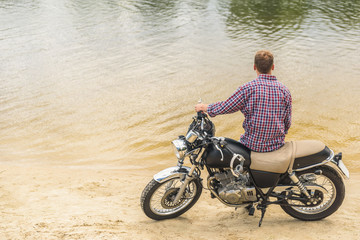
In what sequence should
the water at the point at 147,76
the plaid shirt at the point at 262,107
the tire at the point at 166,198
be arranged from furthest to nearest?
1. the water at the point at 147,76
2. the tire at the point at 166,198
3. the plaid shirt at the point at 262,107

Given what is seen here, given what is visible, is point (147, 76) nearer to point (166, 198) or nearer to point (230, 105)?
point (166, 198)

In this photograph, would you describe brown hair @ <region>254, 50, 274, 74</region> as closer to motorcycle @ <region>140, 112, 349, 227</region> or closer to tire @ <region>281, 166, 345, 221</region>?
motorcycle @ <region>140, 112, 349, 227</region>

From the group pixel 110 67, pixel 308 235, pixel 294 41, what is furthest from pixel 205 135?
pixel 294 41

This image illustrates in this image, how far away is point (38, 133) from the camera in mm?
Result: 7375

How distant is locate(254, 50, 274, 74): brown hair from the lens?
3.43 metres

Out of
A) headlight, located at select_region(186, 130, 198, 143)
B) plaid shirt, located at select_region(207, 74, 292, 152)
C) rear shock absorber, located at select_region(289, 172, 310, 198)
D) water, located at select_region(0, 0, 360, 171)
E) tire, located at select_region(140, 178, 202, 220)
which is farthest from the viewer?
water, located at select_region(0, 0, 360, 171)

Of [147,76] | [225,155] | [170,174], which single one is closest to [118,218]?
[170,174]

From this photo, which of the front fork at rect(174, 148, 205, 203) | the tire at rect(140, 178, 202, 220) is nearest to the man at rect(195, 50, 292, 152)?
the front fork at rect(174, 148, 205, 203)

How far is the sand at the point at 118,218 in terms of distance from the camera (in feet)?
12.1

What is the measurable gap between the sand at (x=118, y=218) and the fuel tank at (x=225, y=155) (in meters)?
0.81

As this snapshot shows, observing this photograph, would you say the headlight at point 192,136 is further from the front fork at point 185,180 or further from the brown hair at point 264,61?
the brown hair at point 264,61

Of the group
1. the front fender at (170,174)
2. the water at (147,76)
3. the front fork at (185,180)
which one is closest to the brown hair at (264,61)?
the front fork at (185,180)

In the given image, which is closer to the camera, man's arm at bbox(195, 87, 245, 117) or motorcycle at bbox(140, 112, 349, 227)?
man's arm at bbox(195, 87, 245, 117)

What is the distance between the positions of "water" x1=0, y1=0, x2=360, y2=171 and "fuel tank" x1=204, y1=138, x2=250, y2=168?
9.27ft
